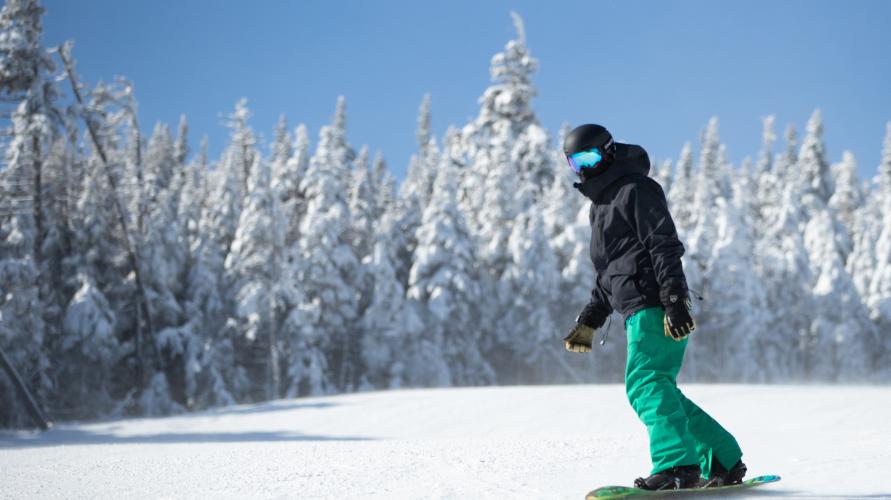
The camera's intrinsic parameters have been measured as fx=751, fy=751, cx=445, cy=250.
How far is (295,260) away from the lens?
31.8 m

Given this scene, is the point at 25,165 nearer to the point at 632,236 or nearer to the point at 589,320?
the point at 589,320

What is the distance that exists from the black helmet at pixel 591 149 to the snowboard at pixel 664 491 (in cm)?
154

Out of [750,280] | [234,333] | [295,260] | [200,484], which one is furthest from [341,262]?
[200,484]

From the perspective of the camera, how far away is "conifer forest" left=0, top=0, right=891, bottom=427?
21812 millimetres

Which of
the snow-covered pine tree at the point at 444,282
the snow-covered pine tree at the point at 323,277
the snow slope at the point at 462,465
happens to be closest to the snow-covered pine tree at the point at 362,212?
the snow-covered pine tree at the point at 323,277

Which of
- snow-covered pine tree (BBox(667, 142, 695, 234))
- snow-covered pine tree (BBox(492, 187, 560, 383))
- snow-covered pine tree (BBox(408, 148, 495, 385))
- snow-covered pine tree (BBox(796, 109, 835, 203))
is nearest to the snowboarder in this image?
snow-covered pine tree (BBox(408, 148, 495, 385))

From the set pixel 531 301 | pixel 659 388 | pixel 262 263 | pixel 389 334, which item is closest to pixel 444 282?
pixel 389 334

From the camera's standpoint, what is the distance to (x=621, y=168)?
3.76 metres

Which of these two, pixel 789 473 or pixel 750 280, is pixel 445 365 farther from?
pixel 789 473

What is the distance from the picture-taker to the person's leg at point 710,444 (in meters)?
3.68

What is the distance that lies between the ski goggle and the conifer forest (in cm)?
1576

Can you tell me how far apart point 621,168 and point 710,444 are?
1.43 m

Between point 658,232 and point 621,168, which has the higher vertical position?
point 621,168

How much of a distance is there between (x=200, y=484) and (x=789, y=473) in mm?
3341
